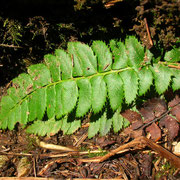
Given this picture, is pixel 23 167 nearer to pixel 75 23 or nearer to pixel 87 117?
pixel 87 117

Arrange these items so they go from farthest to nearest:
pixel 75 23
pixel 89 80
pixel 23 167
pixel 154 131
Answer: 1. pixel 23 167
2. pixel 154 131
3. pixel 75 23
4. pixel 89 80

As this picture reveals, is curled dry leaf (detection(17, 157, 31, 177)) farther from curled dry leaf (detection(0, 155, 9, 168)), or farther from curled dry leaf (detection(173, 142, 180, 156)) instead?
curled dry leaf (detection(173, 142, 180, 156))

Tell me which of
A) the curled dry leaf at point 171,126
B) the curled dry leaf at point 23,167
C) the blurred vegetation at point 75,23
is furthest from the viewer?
the curled dry leaf at point 23,167

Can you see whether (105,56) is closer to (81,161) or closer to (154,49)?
(154,49)

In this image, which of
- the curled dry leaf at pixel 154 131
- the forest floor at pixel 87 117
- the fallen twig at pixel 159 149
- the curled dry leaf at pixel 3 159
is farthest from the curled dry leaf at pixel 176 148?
the curled dry leaf at pixel 3 159

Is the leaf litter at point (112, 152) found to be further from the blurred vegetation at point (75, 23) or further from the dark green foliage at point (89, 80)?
the blurred vegetation at point (75, 23)

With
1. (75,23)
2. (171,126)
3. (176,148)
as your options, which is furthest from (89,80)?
(176,148)

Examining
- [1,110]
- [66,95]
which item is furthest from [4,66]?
[66,95]
